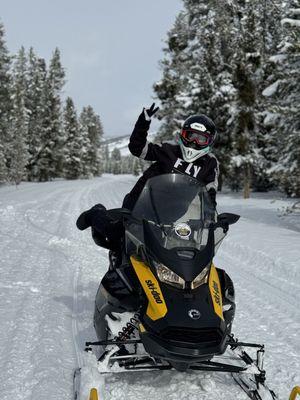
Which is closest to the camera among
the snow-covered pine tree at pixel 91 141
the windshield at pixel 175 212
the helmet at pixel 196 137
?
the windshield at pixel 175 212

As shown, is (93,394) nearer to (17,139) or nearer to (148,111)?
(148,111)

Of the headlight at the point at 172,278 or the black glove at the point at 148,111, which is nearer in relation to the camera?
the headlight at the point at 172,278

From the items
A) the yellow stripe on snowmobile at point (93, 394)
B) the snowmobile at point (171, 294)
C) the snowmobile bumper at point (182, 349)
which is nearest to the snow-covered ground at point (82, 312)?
the snowmobile at point (171, 294)

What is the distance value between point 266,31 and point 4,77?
19.5 meters

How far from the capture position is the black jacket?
4597 mm

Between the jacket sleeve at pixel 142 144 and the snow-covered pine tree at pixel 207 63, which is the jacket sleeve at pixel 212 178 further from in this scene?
the snow-covered pine tree at pixel 207 63

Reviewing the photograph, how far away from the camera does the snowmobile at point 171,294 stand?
303 centimetres

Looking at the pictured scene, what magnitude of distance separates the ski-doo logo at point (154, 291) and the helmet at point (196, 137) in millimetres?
1679

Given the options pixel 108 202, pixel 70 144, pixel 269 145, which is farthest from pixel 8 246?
pixel 70 144

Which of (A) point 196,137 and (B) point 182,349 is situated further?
(A) point 196,137

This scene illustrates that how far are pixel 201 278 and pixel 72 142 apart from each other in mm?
55226

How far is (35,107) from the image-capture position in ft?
155

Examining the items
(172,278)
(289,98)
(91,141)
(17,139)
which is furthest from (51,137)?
(172,278)

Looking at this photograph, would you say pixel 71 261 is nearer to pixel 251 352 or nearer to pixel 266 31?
pixel 251 352
